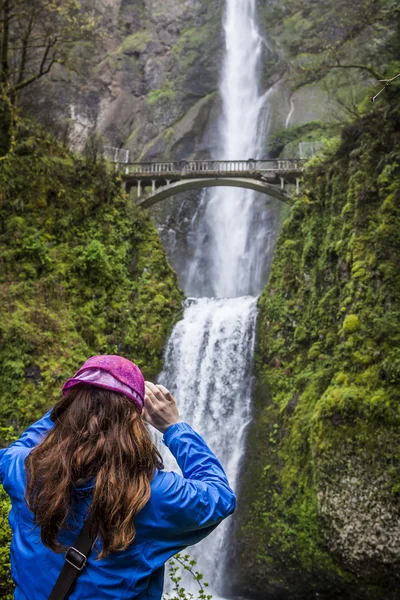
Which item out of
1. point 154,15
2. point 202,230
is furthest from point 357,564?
point 154,15

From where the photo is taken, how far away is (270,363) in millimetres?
12688

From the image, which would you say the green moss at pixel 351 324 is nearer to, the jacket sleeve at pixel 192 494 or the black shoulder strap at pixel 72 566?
the jacket sleeve at pixel 192 494

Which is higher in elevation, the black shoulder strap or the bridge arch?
the bridge arch

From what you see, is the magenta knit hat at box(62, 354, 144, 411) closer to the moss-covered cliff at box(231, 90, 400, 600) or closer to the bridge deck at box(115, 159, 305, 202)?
the moss-covered cliff at box(231, 90, 400, 600)

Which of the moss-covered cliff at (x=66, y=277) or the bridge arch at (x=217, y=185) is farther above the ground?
the bridge arch at (x=217, y=185)

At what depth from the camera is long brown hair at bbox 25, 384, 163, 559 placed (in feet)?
4.64

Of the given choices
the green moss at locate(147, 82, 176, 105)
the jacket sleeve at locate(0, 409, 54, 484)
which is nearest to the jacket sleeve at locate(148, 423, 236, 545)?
the jacket sleeve at locate(0, 409, 54, 484)

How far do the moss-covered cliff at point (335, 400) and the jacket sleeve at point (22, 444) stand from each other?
7320 mm

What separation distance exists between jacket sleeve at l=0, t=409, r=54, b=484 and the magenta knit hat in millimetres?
241

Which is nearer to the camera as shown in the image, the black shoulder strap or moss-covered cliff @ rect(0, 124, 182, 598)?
the black shoulder strap

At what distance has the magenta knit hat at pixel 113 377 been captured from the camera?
62.8 inches

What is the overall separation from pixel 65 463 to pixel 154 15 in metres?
39.0

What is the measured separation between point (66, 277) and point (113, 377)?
40.0 ft

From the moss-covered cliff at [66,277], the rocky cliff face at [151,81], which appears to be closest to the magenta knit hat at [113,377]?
the moss-covered cliff at [66,277]
